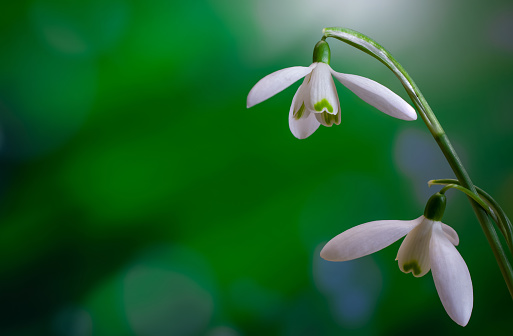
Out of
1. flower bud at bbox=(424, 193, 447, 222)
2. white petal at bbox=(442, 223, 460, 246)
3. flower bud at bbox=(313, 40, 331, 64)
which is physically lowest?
white petal at bbox=(442, 223, 460, 246)

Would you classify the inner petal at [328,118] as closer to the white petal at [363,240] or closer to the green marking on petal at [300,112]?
the green marking on petal at [300,112]

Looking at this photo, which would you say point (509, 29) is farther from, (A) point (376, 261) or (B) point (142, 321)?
(B) point (142, 321)

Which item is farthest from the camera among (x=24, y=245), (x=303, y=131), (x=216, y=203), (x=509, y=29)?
(x=509, y=29)

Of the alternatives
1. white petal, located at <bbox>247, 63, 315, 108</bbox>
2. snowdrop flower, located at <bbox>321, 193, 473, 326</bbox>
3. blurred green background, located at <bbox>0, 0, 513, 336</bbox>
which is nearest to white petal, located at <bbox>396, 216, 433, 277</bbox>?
snowdrop flower, located at <bbox>321, 193, 473, 326</bbox>

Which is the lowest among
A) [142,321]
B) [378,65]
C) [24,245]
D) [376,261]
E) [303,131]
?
[376,261]

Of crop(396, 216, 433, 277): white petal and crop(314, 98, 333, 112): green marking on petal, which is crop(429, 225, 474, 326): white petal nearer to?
crop(396, 216, 433, 277): white petal

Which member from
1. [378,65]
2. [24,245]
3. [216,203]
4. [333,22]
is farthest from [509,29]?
[24,245]

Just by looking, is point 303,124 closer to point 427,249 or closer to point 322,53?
point 322,53

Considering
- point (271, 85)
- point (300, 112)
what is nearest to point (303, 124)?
point (300, 112)

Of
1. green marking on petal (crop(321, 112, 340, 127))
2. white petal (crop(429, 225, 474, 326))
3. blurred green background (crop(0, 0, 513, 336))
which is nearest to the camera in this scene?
white petal (crop(429, 225, 474, 326))
